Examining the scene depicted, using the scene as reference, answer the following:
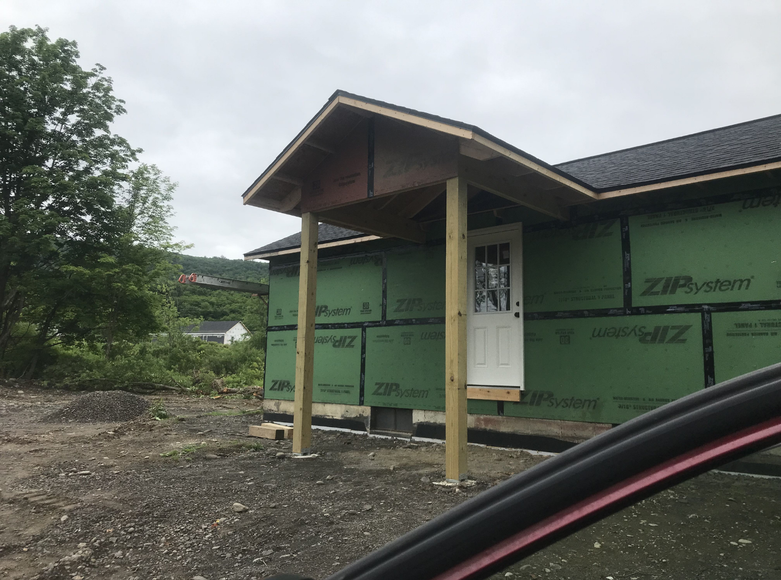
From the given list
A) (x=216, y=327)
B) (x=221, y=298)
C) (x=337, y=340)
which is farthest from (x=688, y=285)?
(x=216, y=327)

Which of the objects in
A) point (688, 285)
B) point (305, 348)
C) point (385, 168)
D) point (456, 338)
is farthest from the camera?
point (305, 348)

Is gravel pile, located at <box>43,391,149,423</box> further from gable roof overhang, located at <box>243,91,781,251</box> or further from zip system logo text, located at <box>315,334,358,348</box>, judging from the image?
gable roof overhang, located at <box>243,91,781,251</box>

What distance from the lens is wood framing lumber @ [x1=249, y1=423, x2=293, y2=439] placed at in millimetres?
7445

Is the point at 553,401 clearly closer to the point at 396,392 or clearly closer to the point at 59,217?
the point at 396,392

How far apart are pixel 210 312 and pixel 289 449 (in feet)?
133

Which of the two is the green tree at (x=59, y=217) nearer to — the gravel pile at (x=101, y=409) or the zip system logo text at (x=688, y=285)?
the gravel pile at (x=101, y=409)

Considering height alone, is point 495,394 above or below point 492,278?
below

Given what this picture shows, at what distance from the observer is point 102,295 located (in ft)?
53.4

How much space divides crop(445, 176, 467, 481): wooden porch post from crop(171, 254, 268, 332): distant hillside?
11.2 m

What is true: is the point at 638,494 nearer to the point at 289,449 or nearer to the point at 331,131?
the point at 331,131

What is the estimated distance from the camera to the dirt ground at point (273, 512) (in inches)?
27.9

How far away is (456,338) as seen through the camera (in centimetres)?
473

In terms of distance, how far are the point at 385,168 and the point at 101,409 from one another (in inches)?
303

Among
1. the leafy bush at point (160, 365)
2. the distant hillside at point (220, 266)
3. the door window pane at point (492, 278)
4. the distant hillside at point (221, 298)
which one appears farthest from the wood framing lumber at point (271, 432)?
the distant hillside at point (220, 266)
